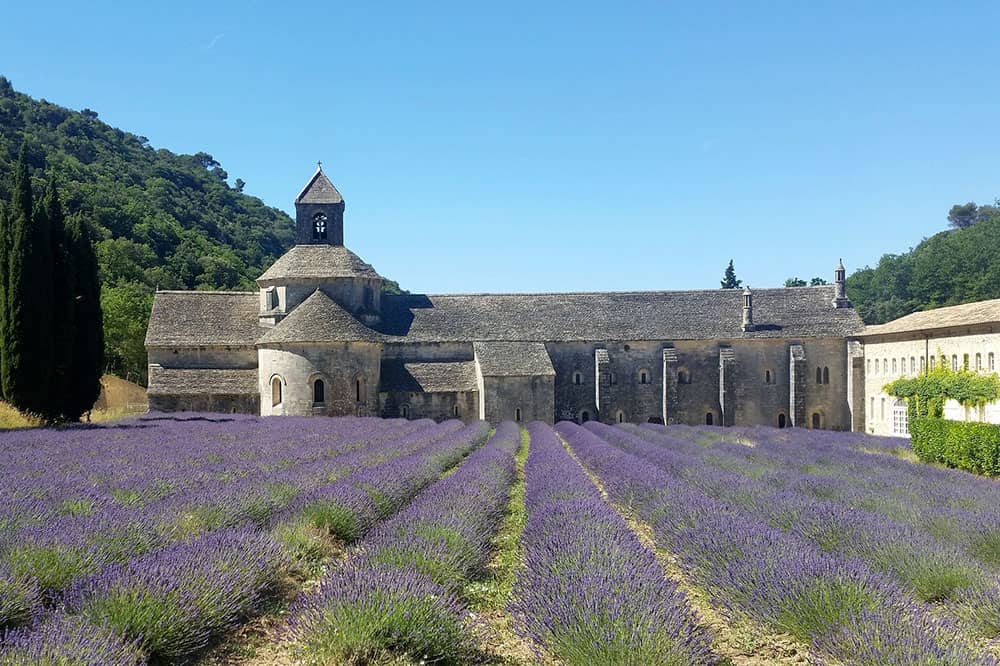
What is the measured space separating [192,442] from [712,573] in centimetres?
1393

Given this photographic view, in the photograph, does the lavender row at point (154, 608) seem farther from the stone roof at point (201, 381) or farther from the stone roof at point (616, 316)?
the stone roof at point (616, 316)

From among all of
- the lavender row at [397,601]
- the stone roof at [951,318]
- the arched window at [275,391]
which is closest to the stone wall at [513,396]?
the arched window at [275,391]

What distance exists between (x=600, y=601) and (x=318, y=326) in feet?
97.1

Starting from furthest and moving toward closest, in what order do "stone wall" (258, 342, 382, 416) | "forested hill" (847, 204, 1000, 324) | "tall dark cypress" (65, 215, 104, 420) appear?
"forested hill" (847, 204, 1000, 324)
"stone wall" (258, 342, 382, 416)
"tall dark cypress" (65, 215, 104, 420)

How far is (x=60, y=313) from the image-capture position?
24.3 meters

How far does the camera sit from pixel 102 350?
26453 mm

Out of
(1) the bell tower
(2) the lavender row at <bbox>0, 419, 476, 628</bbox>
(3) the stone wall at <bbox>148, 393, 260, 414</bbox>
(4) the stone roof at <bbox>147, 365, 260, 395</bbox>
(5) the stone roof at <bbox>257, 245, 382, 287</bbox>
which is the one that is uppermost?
(1) the bell tower

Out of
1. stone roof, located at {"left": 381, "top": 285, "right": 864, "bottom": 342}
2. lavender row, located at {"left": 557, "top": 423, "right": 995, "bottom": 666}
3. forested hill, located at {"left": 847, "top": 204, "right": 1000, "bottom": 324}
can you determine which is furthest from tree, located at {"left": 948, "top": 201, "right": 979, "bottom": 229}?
lavender row, located at {"left": 557, "top": 423, "right": 995, "bottom": 666}

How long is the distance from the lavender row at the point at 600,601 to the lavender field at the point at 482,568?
0.06 ft

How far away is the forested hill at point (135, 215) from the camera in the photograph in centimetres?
5266

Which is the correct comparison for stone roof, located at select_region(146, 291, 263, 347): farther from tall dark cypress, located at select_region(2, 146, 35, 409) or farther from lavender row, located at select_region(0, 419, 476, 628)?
lavender row, located at select_region(0, 419, 476, 628)

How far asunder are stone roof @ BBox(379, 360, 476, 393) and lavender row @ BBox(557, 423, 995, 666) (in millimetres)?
25871

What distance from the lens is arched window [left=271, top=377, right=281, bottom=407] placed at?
33.8 m

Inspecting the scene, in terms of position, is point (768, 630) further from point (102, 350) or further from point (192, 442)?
point (102, 350)
